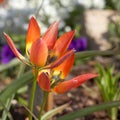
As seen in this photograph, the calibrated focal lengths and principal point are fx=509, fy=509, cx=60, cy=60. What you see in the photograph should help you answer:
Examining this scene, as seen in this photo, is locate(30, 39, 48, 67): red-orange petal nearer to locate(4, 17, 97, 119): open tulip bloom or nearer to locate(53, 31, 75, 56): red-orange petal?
locate(4, 17, 97, 119): open tulip bloom

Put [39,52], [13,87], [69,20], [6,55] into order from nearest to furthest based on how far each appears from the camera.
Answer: [39,52], [13,87], [6,55], [69,20]

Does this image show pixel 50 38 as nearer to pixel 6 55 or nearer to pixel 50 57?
pixel 50 57

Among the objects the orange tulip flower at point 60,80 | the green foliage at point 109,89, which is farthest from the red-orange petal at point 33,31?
the green foliage at point 109,89

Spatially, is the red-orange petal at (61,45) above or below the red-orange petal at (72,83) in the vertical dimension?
above

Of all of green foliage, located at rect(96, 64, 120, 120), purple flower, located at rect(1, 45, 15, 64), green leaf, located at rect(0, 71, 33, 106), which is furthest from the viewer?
purple flower, located at rect(1, 45, 15, 64)

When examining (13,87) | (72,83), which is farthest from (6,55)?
(72,83)

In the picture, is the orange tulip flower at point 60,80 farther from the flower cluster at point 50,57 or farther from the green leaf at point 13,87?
the green leaf at point 13,87

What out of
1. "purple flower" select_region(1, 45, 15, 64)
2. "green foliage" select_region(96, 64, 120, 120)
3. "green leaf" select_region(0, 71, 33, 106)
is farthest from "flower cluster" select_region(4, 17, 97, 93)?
"purple flower" select_region(1, 45, 15, 64)

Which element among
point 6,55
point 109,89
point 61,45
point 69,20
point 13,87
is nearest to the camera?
point 61,45
